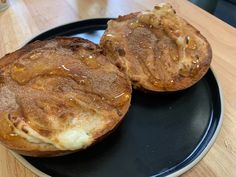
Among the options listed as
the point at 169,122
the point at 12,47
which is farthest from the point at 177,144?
the point at 12,47

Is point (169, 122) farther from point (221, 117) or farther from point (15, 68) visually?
point (15, 68)

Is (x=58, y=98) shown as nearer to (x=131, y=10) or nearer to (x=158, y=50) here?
(x=158, y=50)

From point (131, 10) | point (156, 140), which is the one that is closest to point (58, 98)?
point (156, 140)

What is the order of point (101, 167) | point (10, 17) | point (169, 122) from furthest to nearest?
point (10, 17)
point (169, 122)
point (101, 167)

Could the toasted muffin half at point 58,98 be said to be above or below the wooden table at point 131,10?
above

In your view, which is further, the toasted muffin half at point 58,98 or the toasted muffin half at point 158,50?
the toasted muffin half at point 158,50
